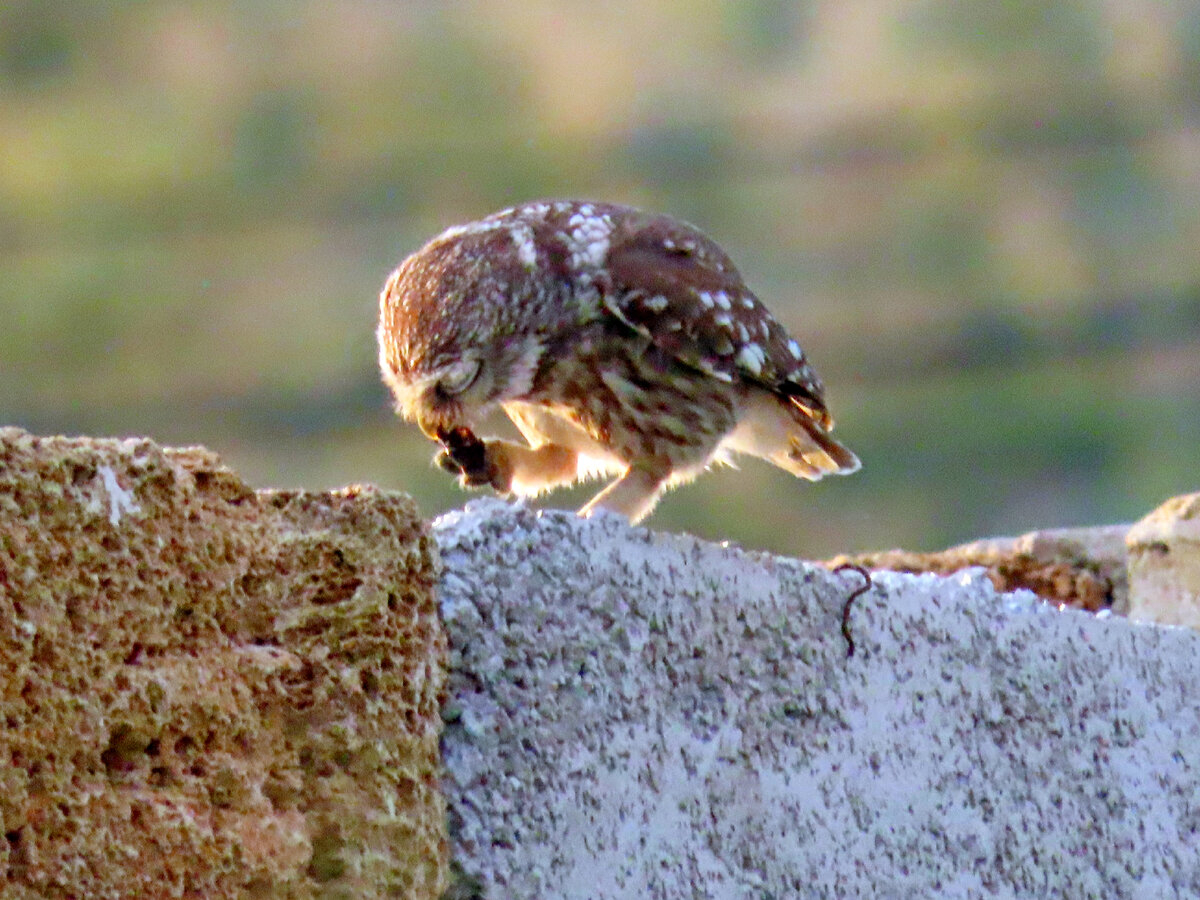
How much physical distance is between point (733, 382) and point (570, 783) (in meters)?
1.38

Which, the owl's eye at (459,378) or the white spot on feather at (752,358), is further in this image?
the white spot on feather at (752,358)

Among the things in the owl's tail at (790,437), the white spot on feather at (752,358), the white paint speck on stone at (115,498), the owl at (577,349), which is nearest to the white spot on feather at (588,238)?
the owl at (577,349)

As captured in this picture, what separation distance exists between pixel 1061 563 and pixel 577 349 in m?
1.23

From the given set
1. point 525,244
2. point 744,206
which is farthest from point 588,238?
point 744,206

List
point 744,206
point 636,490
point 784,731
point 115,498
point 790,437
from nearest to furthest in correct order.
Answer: point 115,498
point 784,731
point 636,490
point 790,437
point 744,206

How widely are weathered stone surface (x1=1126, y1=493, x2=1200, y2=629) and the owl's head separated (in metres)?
1.18

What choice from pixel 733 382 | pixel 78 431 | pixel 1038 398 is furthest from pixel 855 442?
pixel 733 382

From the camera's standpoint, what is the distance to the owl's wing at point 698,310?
112 inches

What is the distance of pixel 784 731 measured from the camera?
6.37 ft

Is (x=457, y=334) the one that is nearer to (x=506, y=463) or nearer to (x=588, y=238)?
(x=506, y=463)

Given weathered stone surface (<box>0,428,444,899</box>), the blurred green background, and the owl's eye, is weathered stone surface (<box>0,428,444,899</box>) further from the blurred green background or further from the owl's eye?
the blurred green background

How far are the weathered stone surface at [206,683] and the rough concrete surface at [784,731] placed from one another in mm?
104

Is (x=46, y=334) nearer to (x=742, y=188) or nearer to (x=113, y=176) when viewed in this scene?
(x=113, y=176)

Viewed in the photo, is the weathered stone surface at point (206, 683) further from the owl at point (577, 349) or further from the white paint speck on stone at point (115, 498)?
the owl at point (577, 349)
